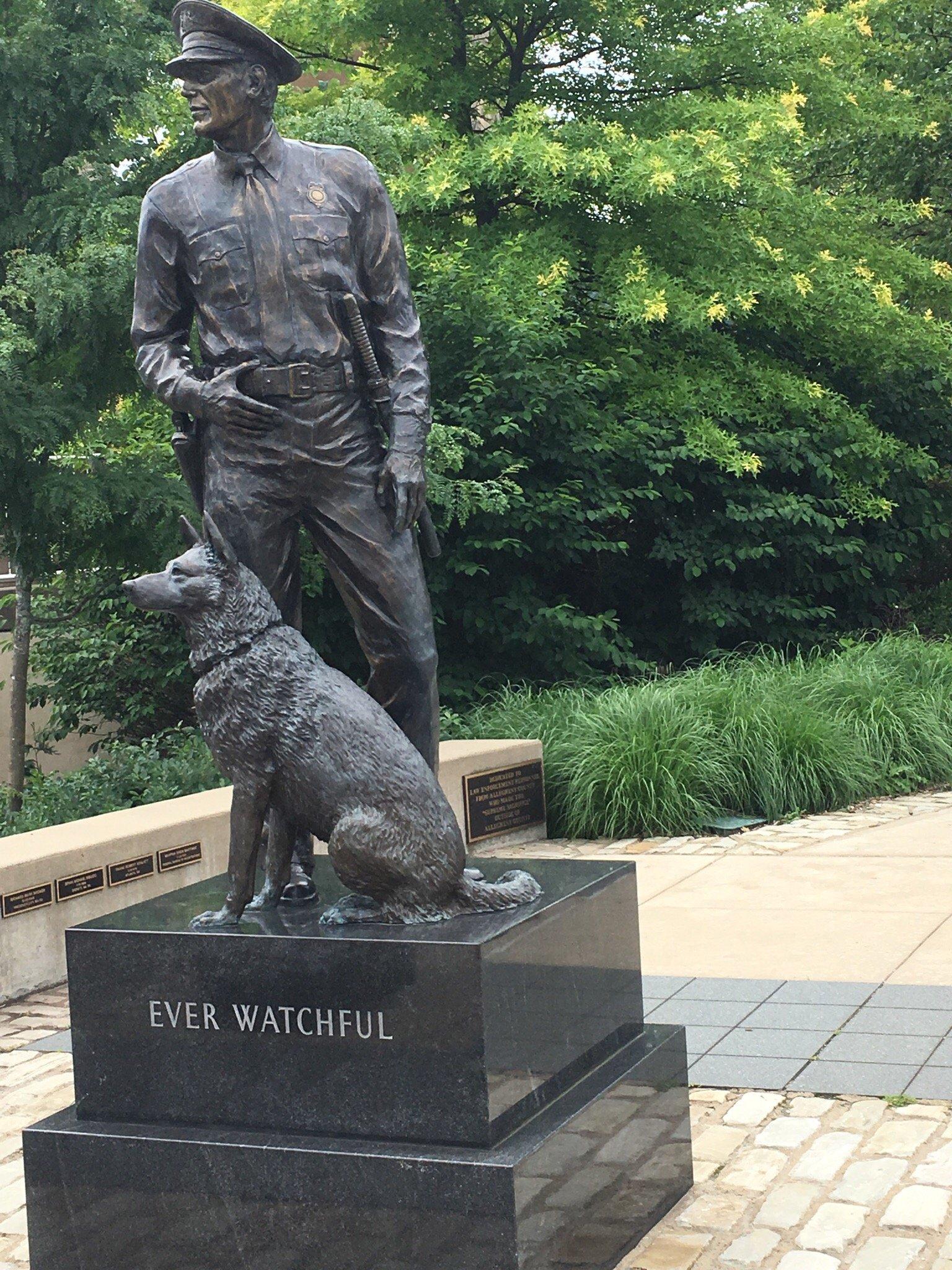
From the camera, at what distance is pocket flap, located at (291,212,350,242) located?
443 centimetres

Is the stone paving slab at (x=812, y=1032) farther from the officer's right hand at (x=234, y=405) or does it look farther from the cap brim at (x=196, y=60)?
the cap brim at (x=196, y=60)

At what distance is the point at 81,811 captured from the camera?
30.4 ft

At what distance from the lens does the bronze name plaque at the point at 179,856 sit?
7.34 metres

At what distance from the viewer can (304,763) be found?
12.5 feet

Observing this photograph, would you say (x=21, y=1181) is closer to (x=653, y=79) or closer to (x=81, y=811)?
(x=81, y=811)

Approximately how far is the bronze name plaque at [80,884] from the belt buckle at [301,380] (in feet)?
10.7

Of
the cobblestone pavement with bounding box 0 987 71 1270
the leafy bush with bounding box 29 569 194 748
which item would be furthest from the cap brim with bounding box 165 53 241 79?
the leafy bush with bounding box 29 569 194 748

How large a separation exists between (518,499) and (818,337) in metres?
4.46

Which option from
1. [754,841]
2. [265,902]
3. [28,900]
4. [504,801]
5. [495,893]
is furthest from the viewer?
[504,801]

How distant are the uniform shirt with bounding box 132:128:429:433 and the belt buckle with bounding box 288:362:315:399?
28 millimetres

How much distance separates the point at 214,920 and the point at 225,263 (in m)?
1.87

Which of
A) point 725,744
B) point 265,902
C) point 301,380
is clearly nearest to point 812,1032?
point 265,902

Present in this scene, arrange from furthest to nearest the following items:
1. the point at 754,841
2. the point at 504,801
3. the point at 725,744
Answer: the point at 725,744
the point at 504,801
the point at 754,841

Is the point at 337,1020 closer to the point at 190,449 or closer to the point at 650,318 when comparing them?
the point at 190,449
